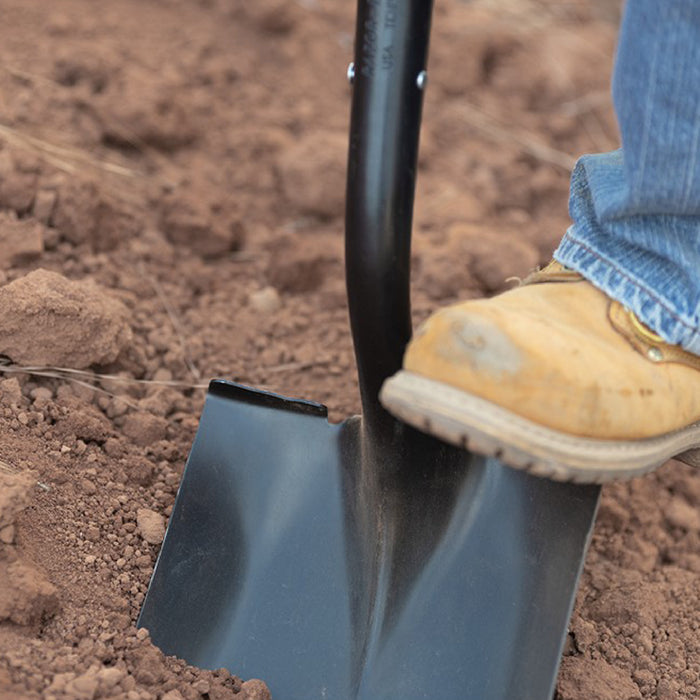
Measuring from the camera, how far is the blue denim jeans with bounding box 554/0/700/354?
1.05m

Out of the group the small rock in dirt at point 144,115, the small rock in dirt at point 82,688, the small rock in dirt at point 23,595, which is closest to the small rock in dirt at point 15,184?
the small rock in dirt at point 144,115

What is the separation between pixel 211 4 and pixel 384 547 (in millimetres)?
1820

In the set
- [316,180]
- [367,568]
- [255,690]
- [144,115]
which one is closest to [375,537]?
[367,568]

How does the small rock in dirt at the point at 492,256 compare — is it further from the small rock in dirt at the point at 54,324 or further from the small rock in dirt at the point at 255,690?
the small rock in dirt at the point at 255,690

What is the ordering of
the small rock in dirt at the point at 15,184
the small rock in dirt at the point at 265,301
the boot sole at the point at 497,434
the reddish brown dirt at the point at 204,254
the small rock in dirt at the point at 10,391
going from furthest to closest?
the small rock in dirt at the point at 265,301 < the small rock in dirt at the point at 15,184 < the small rock in dirt at the point at 10,391 < the reddish brown dirt at the point at 204,254 < the boot sole at the point at 497,434

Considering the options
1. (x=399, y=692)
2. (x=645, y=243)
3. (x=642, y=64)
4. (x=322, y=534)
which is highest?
(x=642, y=64)

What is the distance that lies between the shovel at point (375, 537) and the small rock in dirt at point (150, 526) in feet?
0.10

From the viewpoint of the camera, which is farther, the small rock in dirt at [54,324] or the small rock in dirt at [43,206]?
the small rock in dirt at [43,206]

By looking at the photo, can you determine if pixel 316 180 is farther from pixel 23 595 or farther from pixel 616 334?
pixel 23 595

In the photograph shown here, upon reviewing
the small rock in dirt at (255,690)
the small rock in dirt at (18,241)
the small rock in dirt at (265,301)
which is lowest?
the small rock in dirt at (255,690)

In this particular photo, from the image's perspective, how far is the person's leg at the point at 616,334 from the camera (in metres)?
1.03

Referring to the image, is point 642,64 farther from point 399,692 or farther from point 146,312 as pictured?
point 146,312

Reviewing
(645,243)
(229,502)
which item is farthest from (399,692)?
(645,243)

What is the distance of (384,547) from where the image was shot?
1.27 m
